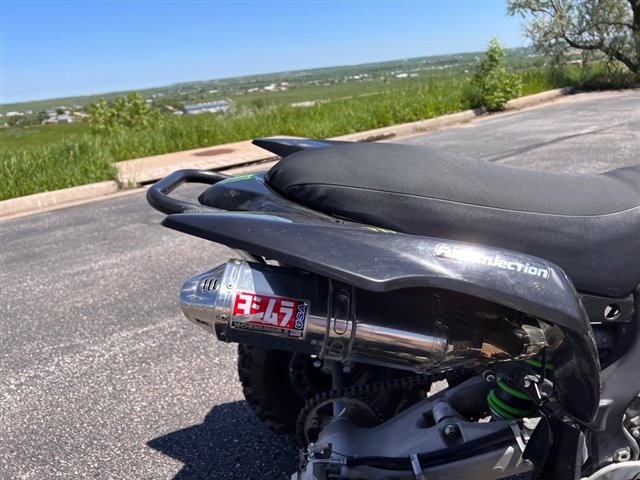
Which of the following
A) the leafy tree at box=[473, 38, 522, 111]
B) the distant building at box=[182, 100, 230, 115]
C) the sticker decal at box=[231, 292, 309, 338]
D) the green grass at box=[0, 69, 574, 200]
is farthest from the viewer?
the distant building at box=[182, 100, 230, 115]

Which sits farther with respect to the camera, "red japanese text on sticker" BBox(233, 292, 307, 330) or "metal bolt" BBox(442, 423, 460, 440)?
"metal bolt" BBox(442, 423, 460, 440)

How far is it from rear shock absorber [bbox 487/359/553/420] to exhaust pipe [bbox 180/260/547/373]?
0.22 m

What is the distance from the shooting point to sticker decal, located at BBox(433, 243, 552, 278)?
54.2 inches

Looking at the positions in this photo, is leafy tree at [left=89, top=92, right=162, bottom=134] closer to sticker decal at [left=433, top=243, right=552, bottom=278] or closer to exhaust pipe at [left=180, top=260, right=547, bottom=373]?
exhaust pipe at [left=180, top=260, right=547, bottom=373]

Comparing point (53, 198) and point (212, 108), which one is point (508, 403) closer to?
point (53, 198)

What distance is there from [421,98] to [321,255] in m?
13.4

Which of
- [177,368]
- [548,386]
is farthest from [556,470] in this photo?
[177,368]

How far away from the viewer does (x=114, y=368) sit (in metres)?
3.30

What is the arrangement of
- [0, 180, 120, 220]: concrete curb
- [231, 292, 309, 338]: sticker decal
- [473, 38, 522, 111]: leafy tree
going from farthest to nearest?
[473, 38, 522, 111]: leafy tree < [0, 180, 120, 220]: concrete curb < [231, 292, 309, 338]: sticker decal

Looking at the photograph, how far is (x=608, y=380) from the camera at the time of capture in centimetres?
167

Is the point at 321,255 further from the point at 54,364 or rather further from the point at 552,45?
the point at 552,45

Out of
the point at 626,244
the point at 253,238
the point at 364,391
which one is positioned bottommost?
the point at 364,391

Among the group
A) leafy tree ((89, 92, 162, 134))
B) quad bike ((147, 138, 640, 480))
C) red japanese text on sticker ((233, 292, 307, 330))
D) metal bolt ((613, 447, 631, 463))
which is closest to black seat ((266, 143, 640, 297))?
quad bike ((147, 138, 640, 480))

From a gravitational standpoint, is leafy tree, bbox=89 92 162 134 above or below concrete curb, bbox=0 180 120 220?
above
